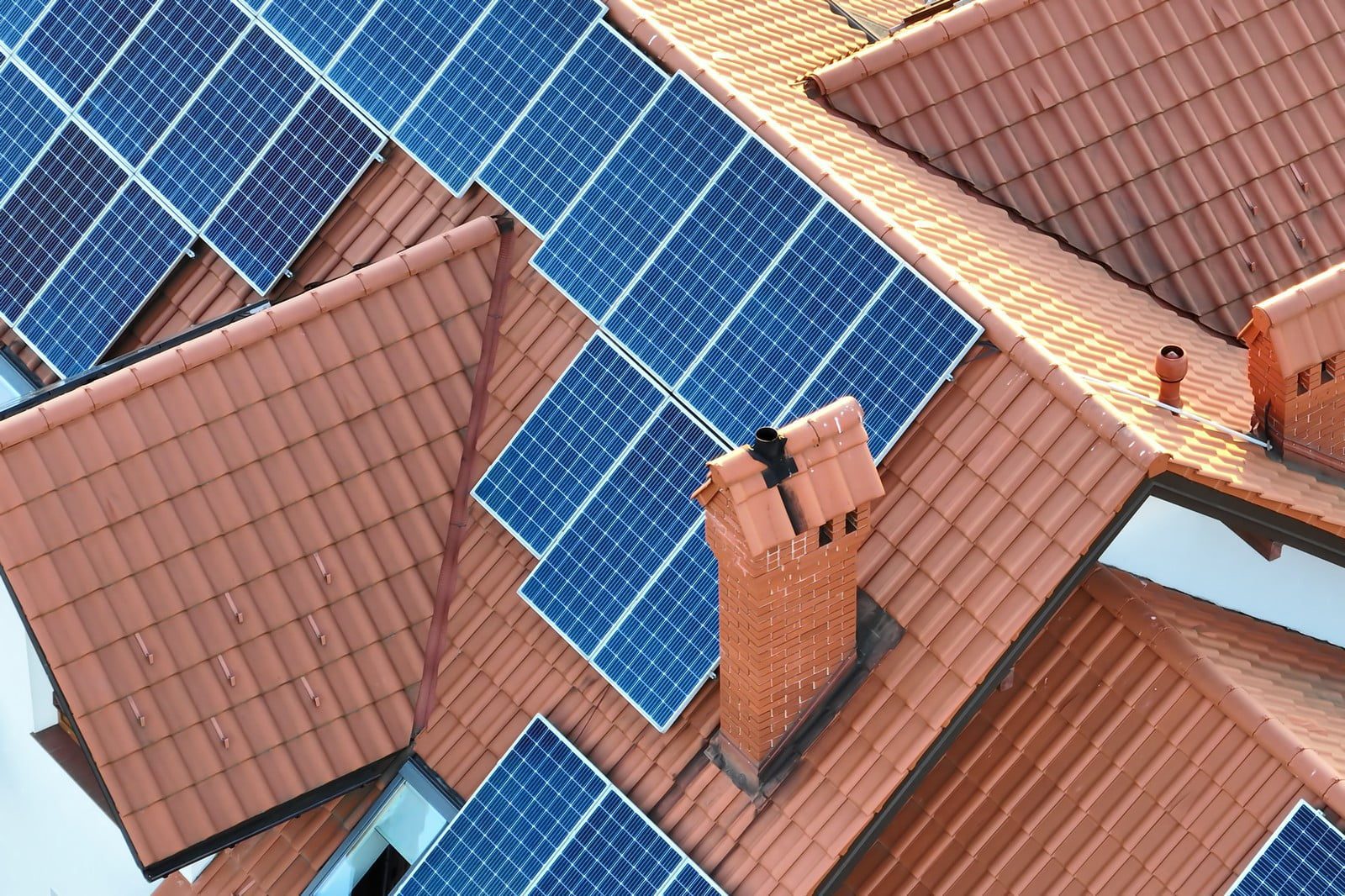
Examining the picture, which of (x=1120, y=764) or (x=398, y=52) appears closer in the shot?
(x=1120, y=764)

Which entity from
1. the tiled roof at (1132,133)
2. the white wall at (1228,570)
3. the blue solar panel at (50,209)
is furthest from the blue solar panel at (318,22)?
the white wall at (1228,570)

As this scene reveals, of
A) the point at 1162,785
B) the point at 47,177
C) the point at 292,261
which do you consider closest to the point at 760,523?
the point at 1162,785

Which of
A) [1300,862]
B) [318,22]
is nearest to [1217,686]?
[1300,862]

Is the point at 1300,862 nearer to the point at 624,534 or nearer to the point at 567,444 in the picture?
the point at 624,534

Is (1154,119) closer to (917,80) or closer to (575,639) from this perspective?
(917,80)

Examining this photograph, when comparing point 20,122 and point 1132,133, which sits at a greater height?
point 1132,133

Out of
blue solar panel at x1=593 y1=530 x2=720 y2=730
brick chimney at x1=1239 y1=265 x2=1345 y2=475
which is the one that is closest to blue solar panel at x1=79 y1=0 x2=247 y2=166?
→ blue solar panel at x1=593 y1=530 x2=720 y2=730
